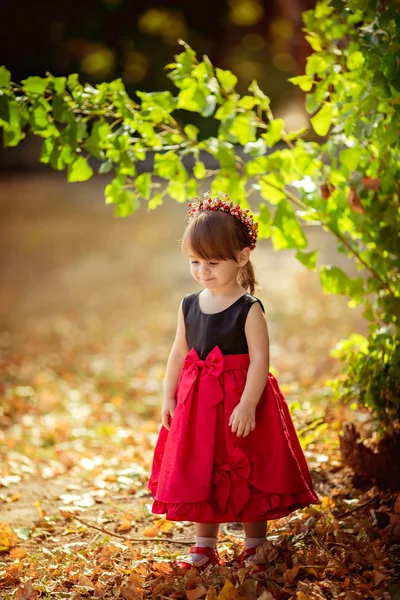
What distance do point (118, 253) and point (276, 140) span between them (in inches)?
331

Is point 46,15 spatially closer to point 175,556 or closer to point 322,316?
point 322,316

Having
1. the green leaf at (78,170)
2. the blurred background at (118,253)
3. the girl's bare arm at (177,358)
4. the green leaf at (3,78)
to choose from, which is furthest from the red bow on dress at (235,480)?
the green leaf at (3,78)

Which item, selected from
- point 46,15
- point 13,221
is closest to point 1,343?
point 13,221

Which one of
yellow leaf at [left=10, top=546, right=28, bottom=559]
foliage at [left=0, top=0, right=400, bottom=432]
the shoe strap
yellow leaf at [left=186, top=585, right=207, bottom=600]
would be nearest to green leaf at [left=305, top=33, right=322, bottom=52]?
foliage at [left=0, top=0, right=400, bottom=432]

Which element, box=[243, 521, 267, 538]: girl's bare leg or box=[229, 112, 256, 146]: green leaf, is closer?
box=[243, 521, 267, 538]: girl's bare leg

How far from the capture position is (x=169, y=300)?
8.74m

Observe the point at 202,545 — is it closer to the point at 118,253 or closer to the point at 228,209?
the point at 228,209

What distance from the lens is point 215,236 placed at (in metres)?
2.64

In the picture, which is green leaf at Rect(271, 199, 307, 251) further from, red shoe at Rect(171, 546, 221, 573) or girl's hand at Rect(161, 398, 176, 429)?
red shoe at Rect(171, 546, 221, 573)

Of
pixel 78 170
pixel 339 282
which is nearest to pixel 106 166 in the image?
pixel 78 170

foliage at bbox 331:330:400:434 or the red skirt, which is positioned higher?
foliage at bbox 331:330:400:434

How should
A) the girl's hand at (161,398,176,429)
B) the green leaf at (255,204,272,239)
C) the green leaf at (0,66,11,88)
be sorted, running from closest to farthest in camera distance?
the girl's hand at (161,398,176,429) → the green leaf at (0,66,11,88) → the green leaf at (255,204,272,239)

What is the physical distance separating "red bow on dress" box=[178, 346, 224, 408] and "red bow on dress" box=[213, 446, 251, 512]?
20 cm

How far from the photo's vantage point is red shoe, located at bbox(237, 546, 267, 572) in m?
2.62
